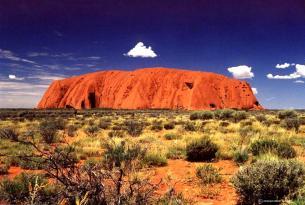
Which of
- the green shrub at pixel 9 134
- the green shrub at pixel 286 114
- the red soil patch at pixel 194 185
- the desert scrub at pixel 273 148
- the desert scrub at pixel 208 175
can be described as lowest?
the red soil patch at pixel 194 185

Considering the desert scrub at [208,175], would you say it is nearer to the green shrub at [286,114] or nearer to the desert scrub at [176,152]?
the desert scrub at [176,152]

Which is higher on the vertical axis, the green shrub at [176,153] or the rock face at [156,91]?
the rock face at [156,91]

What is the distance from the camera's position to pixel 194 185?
7273 mm

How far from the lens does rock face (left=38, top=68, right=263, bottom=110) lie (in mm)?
95363

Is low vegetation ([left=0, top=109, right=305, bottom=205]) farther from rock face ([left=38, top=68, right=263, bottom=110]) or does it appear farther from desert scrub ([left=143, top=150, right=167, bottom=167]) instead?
rock face ([left=38, top=68, right=263, bottom=110])

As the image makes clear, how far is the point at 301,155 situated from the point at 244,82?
101 metres

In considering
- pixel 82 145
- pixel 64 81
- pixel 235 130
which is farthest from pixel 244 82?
pixel 82 145

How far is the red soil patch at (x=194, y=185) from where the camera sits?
631cm

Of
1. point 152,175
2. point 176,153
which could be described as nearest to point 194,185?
point 152,175

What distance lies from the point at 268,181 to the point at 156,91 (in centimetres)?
9506

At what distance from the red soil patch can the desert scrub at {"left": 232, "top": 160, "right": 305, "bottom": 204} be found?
365mm

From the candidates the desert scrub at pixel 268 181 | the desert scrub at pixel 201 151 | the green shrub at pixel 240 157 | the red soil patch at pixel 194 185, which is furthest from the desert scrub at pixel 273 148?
the desert scrub at pixel 268 181

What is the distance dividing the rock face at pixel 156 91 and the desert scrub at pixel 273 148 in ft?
261

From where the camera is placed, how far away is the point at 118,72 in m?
112
